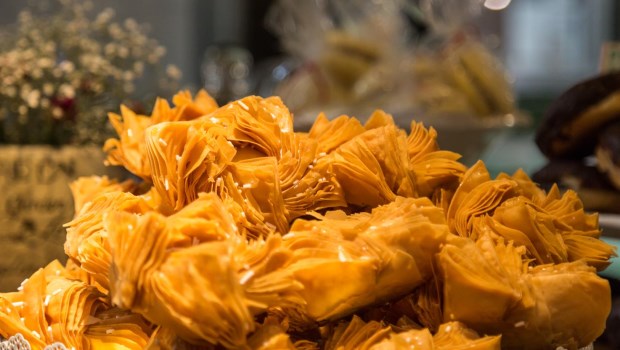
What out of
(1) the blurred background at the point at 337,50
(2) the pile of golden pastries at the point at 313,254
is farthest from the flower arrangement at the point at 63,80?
(2) the pile of golden pastries at the point at 313,254

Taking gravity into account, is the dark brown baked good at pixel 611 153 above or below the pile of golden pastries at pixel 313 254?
below

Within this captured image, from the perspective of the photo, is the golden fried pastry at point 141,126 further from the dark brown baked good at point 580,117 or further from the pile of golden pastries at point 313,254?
the dark brown baked good at point 580,117

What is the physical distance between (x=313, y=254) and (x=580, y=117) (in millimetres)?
800

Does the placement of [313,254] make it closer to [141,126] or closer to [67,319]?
[67,319]

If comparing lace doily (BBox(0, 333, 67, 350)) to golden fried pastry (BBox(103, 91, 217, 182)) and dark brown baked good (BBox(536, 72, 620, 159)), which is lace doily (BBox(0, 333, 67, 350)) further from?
dark brown baked good (BBox(536, 72, 620, 159))

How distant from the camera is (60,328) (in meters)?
0.69

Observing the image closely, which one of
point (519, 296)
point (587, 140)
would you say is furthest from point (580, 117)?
point (519, 296)

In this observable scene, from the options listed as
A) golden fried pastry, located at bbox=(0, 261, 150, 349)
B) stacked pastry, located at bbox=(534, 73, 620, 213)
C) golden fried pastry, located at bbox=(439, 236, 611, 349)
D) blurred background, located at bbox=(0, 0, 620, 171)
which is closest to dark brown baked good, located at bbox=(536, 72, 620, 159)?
stacked pastry, located at bbox=(534, 73, 620, 213)

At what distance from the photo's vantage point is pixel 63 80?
1.44 m

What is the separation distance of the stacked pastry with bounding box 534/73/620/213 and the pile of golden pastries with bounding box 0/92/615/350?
0.47 metres

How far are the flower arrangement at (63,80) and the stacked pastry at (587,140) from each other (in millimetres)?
690

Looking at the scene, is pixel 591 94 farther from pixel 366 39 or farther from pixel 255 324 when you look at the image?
pixel 366 39

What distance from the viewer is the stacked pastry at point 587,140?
4.10 ft

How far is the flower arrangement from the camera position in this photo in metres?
1.35
